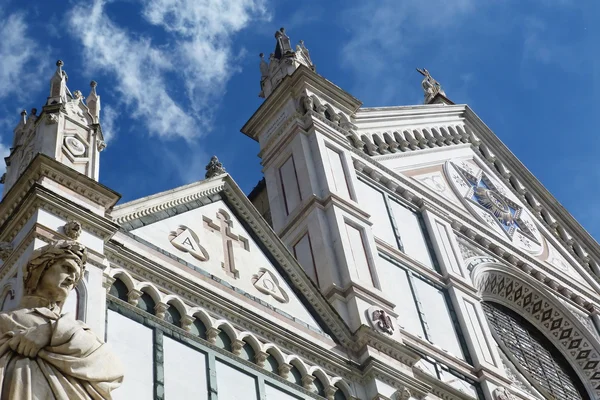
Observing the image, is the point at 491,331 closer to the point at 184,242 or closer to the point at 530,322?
the point at 530,322

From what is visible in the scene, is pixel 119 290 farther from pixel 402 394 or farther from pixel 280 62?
pixel 280 62

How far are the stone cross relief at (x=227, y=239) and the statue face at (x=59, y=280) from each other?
371 centimetres

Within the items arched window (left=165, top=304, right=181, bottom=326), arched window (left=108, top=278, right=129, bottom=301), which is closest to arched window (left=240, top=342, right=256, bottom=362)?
arched window (left=165, top=304, right=181, bottom=326)

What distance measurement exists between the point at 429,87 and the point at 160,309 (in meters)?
13.8

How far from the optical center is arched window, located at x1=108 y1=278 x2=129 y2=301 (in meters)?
9.89

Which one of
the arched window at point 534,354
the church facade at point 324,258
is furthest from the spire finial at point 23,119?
the arched window at point 534,354

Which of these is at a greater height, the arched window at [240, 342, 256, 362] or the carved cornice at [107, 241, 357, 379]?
the carved cornice at [107, 241, 357, 379]

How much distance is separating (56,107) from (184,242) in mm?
1834

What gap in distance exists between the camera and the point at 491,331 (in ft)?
51.8

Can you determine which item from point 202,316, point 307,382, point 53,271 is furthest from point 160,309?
point 53,271

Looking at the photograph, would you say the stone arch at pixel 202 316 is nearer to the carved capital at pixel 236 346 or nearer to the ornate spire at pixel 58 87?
the carved capital at pixel 236 346

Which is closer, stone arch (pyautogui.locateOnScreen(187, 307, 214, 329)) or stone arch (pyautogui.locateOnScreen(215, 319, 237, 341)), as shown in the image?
stone arch (pyautogui.locateOnScreen(187, 307, 214, 329))

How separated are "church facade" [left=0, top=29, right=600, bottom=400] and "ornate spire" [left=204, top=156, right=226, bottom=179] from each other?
3 centimetres

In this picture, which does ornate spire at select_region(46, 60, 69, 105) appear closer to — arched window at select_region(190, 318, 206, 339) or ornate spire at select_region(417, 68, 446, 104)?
arched window at select_region(190, 318, 206, 339)
